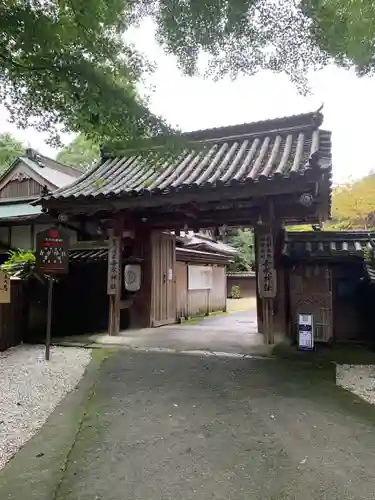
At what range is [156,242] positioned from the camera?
1028 centimetres

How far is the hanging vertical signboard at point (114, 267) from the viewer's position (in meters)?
8.48

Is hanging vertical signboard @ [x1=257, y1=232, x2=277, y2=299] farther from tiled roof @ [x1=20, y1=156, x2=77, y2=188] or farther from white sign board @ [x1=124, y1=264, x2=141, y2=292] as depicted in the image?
tiled roof @ [x1=20, y1=156, x2=77, y2=188]

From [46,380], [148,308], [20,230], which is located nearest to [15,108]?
[46,380]

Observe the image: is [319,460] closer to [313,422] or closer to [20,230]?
[313,422]

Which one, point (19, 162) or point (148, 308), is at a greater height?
point (19, 162)

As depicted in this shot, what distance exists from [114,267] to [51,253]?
174cm

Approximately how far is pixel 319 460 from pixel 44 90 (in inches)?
194

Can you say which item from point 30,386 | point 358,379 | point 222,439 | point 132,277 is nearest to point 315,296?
point 358,379

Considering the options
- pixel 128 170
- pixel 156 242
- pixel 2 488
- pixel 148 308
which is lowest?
pixel 2 488

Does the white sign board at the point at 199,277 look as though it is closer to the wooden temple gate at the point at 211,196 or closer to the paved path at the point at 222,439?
the wooden temple gate at the point at 211,196

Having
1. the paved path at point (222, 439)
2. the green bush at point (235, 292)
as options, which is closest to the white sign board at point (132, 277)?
the paved path at point (222, 439)

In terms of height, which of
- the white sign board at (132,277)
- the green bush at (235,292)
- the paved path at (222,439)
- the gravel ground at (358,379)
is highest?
the white sign board at (132,277)

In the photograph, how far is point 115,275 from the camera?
334 inches

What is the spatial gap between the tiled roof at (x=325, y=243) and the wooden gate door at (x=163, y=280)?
342 centimetres
